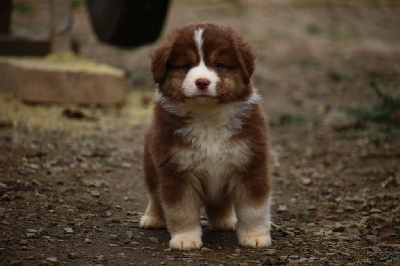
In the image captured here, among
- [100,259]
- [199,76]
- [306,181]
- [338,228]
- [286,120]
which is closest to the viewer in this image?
[100,259]

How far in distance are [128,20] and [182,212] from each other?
5.26m

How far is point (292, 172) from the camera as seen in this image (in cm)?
648

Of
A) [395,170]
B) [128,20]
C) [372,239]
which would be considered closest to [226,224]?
[372,239]

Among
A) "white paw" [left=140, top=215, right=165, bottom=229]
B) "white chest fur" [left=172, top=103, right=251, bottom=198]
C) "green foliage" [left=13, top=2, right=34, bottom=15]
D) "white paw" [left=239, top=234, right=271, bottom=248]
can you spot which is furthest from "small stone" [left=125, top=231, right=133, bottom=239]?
"green foliage" [left=13, top=2, right=34, bottom=15]

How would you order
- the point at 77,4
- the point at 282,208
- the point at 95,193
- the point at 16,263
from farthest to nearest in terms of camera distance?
the point at 77,4 → the point at 95,193 → the point at 282,208 → the point at 16,263

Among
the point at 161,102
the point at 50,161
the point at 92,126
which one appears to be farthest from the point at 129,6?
the point at 161,102

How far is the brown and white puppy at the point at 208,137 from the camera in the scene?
409 centimetres

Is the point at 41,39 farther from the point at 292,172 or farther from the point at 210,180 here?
the point at 210,180

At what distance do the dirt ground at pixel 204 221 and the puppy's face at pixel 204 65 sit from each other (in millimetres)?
1014

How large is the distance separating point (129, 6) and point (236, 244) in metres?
5.09

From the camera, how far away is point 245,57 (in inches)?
166

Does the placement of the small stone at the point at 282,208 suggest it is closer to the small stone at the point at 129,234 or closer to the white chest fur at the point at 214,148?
the white chest fur at the point at 214,148

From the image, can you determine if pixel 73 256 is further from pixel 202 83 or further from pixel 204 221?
pixel 204 221

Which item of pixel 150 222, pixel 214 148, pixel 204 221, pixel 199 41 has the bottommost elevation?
pixel 204 221
